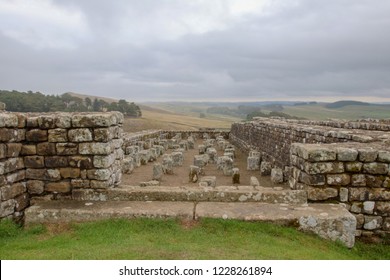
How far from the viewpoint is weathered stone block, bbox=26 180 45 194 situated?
23.6 feet

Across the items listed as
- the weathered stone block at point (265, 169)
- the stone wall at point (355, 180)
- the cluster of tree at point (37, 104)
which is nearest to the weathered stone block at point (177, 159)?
the weathered stone block at point (265, 169)

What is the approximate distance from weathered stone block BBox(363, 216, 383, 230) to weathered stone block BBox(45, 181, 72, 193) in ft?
19.4

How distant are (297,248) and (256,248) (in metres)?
0.70

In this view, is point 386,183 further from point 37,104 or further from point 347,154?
point 37,104

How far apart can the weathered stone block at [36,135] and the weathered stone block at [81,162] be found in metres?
0.67

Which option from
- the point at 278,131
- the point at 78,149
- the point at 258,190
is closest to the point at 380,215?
the point at 258,190

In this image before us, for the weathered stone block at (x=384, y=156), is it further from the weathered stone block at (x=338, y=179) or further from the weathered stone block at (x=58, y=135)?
the weathered stone block at (x=58, y=135)

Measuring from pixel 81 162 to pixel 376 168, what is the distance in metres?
5.76

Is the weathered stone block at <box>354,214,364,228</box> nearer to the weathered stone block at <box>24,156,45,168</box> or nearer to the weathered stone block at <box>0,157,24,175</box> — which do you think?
the weathered stone block at <box>24,156,45,168</box>

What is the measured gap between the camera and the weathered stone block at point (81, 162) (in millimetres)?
7016

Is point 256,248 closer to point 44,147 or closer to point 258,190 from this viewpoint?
point 258,190

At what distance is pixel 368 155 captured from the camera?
21.8 ft

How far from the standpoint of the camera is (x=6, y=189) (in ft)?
21.5

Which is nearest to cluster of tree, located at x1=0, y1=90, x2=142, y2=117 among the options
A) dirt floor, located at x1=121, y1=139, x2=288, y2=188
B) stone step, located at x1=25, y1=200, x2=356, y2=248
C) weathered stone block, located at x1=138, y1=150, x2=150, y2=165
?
weathered stone block, located at x1=138, y1=150, x2=150, y2=165
